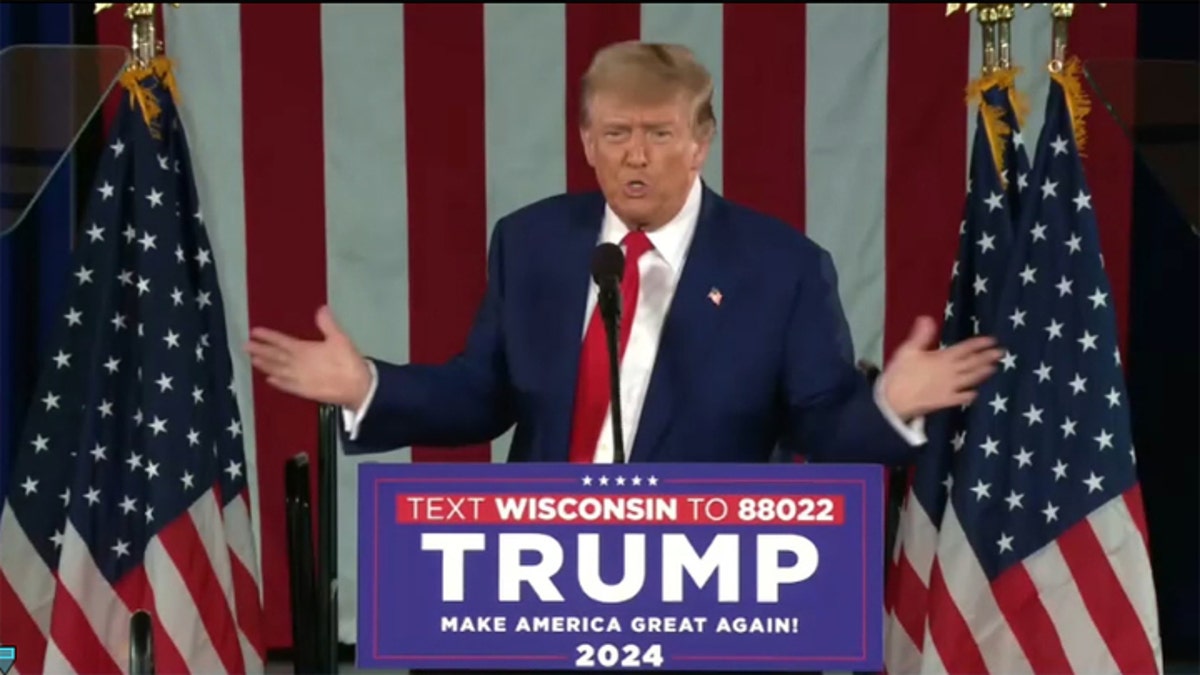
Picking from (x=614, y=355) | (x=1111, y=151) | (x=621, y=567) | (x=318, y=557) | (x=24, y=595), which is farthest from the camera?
(x=1111, y=151)

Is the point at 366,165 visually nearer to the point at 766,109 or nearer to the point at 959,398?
the point at 766,109

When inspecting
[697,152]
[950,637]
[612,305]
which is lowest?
[950,637]

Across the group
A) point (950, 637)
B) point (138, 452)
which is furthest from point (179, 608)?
point (950, 637)

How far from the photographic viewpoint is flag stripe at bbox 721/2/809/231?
13.6 feet

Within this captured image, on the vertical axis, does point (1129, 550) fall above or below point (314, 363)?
below

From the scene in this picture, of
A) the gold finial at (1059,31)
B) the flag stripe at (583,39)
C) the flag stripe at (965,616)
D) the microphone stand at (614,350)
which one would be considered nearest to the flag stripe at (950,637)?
the flag stripe at (965,616)

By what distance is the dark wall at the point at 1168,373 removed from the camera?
163 inches

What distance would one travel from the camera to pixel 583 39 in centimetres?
416

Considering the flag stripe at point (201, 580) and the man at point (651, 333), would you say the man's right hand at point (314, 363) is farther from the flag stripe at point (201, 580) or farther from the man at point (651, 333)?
A: the flag stripe at point (201, 580)

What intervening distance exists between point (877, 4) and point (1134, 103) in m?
0.83

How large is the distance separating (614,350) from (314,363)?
15.0 inches

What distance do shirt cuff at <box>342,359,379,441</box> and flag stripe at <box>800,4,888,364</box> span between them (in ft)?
6.64

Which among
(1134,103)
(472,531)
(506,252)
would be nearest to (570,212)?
(506,252)

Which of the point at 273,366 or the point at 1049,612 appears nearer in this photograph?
the point at 273,366
